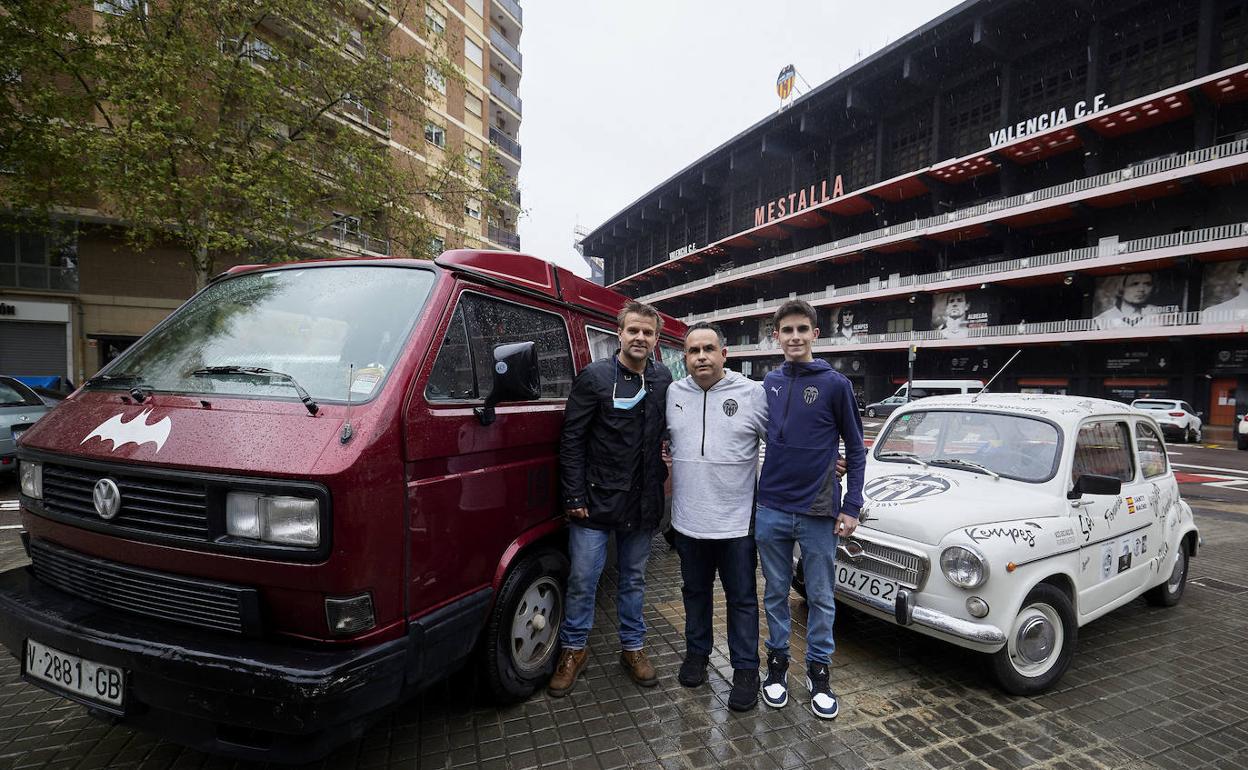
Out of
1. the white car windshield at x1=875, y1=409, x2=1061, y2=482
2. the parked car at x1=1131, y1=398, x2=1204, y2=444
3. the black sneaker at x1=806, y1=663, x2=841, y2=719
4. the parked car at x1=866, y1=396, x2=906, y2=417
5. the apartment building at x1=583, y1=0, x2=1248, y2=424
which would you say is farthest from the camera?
the parked car at x1=866, y1=396, x2=906, y2=417

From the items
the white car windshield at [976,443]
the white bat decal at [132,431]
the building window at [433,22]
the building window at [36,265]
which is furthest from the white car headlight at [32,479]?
the building window at [36,265]

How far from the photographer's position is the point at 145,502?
6.69 feet

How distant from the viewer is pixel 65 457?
222 cm

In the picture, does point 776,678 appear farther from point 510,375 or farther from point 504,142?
point 504,142

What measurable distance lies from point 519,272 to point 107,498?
6.79ft

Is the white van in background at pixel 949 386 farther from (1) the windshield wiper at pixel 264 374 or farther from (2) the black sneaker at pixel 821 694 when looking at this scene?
(1) the windshield wiper at pixel 264 374

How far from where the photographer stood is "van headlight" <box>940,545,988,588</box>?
293 cm

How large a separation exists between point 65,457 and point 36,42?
13532 millimetres

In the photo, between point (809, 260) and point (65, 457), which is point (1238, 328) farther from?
point (65, 457)

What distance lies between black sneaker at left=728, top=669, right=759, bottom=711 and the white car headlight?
3.40 m

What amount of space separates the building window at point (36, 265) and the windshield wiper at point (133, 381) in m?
23.3

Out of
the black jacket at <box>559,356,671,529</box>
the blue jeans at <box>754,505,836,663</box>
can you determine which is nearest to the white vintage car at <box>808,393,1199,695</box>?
the blue jeans at <box>754,505,836,663</box>

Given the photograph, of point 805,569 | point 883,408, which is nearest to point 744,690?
point 805,569

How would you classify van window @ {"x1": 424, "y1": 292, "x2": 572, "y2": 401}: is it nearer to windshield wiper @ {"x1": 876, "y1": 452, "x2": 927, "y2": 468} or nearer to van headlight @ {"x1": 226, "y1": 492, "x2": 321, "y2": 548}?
van headlight @ {"x1": 226, "y1": 492, "x2": 321, "y2": 548}
